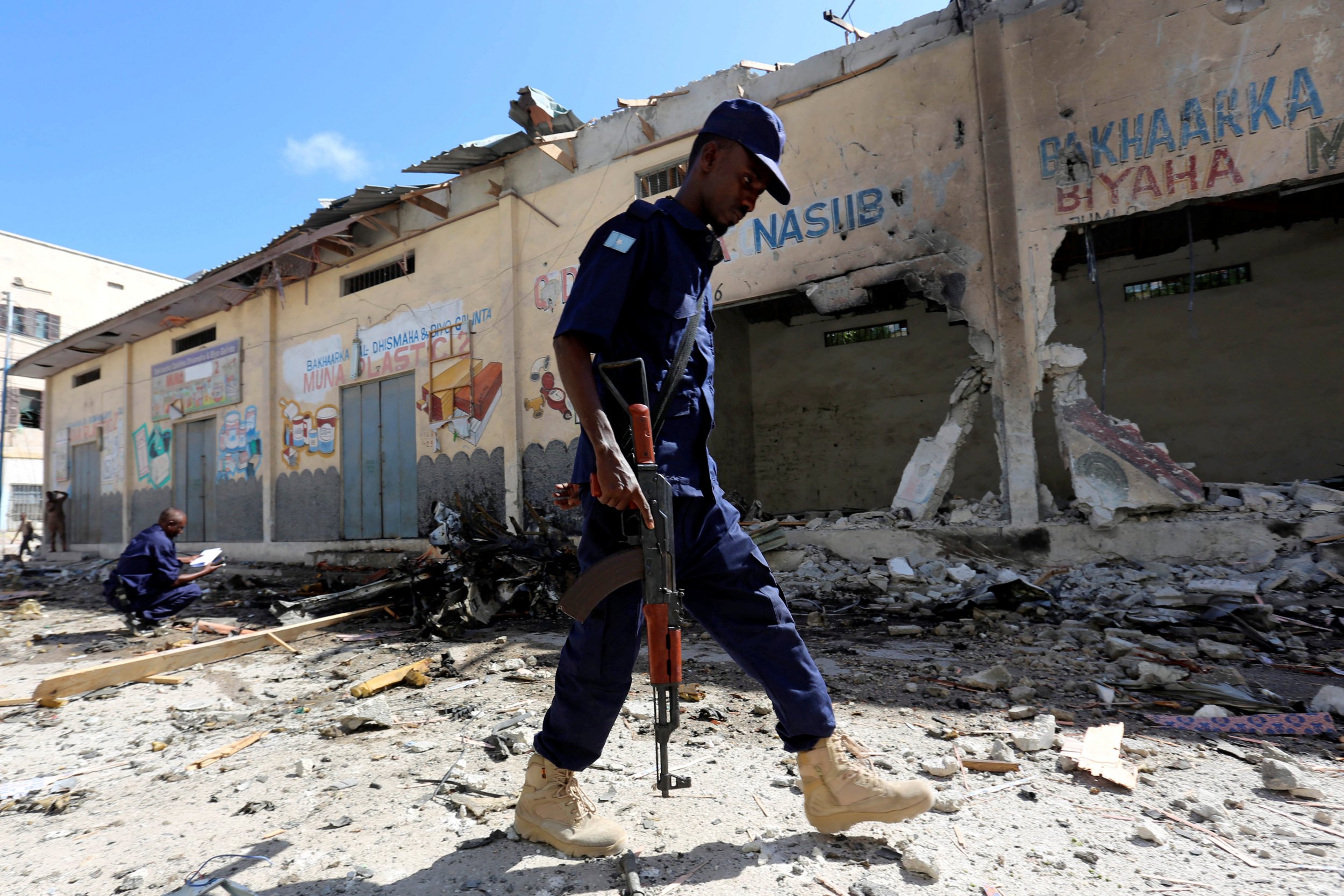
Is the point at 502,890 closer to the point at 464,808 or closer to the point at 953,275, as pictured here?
the point at 464,808

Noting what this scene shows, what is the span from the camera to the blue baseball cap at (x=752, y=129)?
168cm

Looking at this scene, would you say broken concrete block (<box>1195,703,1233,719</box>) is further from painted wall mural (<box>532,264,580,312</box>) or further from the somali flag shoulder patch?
painted wall mural (<box>532,264,580,312</box>)

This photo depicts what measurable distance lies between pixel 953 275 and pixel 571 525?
4.54m

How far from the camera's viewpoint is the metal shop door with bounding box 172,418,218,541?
461 inches

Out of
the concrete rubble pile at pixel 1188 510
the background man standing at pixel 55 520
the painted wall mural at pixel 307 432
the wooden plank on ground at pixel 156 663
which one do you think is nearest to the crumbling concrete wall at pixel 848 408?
the concrete rubble pile at pixel 1188 510

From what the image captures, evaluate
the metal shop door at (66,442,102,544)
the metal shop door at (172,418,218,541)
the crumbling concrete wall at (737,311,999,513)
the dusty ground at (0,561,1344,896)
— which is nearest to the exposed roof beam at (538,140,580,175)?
the crumbling concrete wall at (737,311,999,513)

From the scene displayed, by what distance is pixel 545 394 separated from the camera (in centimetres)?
779

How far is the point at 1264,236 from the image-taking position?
27.6 ft

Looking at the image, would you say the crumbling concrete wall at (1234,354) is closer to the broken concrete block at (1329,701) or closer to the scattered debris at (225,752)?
the broken concrete block at (1329,701)

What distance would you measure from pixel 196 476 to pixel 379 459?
5.10 metres

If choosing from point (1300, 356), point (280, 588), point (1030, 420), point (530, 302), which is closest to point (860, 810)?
point (1030, 420)

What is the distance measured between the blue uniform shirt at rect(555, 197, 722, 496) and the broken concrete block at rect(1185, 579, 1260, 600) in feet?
13.2

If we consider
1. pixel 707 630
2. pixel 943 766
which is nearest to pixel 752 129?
pixel 707 630

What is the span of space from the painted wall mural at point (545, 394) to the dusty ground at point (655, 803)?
4.57 metres
